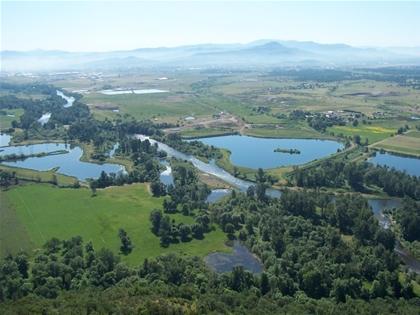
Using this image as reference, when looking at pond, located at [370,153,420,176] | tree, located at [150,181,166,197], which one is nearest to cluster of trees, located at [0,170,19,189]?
tree, located at [150,181,166,197]

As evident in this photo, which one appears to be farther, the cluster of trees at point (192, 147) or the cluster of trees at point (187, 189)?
the cluster of trees at point (192, 147)

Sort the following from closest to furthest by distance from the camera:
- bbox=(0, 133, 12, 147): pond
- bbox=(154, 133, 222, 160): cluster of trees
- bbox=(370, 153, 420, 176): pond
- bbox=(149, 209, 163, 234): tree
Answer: bbox=(149, 209, 163, 234): tree → bbox=(370, 153, 420, 176): pond → bbox=(154, 133, 222, 160): cluster of trees → bbox=(0, 133, 12, 147): pond

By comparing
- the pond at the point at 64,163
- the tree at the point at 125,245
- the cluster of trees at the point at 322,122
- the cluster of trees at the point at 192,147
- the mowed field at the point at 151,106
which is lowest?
the tree at the point at 125,245

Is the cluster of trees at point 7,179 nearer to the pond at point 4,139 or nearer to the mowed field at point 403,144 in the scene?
the pond at point 4,139

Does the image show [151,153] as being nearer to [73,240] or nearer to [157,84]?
[73,240]

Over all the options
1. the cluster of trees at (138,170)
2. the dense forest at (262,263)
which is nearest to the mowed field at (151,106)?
the cluster of trees at (138,170)

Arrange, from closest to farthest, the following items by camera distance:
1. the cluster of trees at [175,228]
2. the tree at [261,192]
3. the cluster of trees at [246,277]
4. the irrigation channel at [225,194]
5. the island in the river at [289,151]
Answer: the cluster of trees at [246,277], the irrigation channel at [225,194], the cluster of trees at [175,228], the tree at [261,192], the island in the river at [289,151]

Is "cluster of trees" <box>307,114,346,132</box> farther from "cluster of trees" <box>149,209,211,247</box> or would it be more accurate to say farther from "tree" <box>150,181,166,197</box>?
"cluster of trees" <box>149,209,211,247</box>
